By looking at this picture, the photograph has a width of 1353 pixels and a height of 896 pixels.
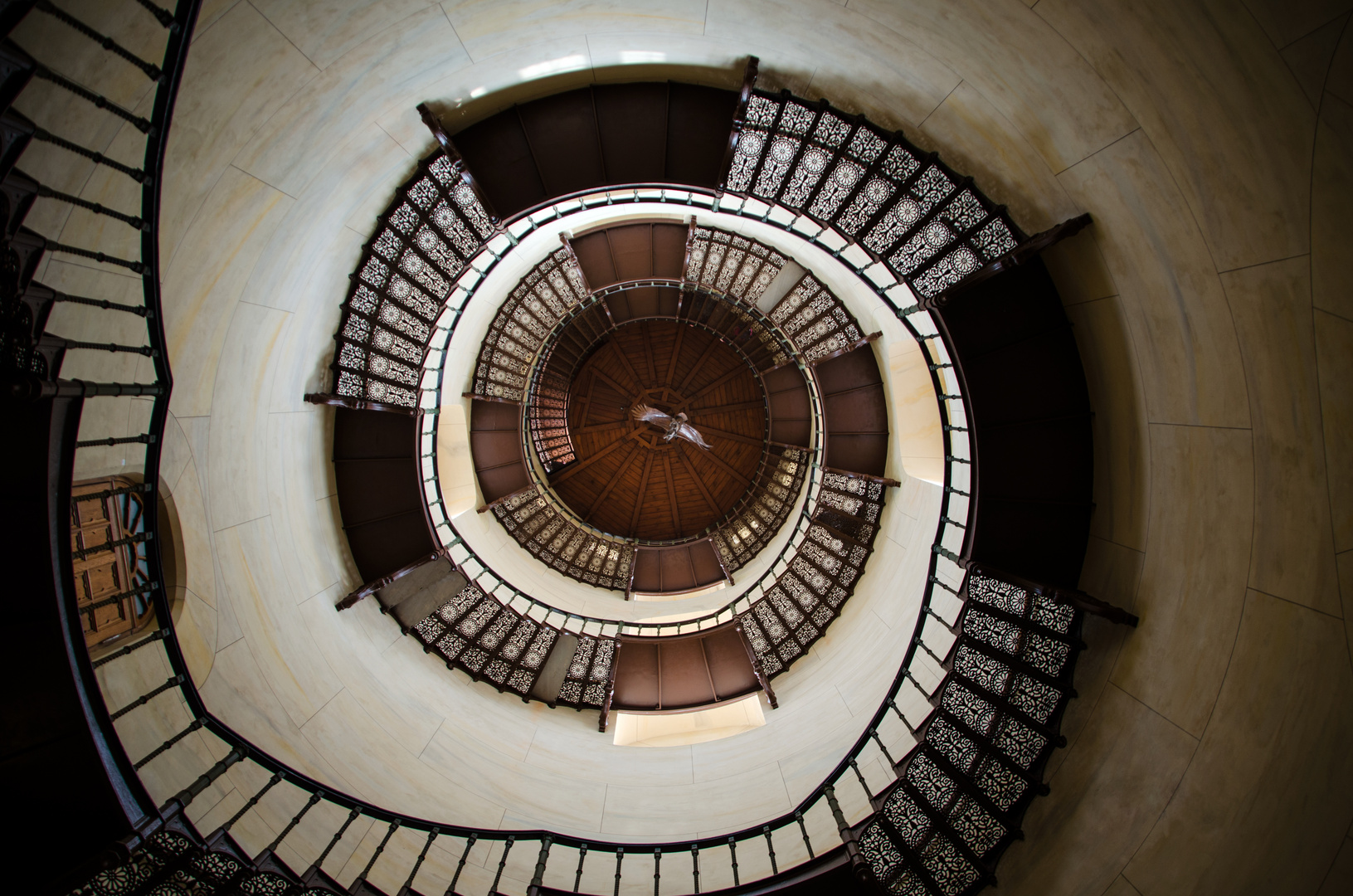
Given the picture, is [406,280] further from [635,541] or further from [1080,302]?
[1080,302]

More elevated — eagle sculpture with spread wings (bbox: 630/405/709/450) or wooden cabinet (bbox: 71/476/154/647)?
eagle sculpture with spread wings (bbox: 630/405/709/450)

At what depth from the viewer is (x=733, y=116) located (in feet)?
21.2

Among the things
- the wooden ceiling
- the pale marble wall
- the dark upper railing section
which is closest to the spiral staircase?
the dark upper railing section

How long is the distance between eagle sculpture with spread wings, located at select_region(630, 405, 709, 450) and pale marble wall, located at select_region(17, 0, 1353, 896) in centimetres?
855

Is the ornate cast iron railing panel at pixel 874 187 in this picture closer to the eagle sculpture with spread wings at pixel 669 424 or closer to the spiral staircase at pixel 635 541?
the spiral staircase at pixel 635 541

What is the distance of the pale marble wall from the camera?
12.6 feet

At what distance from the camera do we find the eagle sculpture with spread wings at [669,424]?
47.5ft

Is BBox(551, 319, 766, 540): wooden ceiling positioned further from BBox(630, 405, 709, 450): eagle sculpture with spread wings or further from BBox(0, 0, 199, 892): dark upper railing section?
BBox(0, 0, 199, 892): dark upper railing section

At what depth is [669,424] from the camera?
1513 cm

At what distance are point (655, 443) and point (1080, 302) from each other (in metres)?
11.5

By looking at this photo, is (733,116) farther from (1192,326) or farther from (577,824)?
(577,824)

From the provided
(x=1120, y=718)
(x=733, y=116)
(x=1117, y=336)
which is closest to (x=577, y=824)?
(x=1120, y=718)

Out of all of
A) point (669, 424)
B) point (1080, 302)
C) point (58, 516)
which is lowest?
point (58, 516)

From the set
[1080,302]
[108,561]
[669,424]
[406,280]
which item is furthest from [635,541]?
[1080,302]
